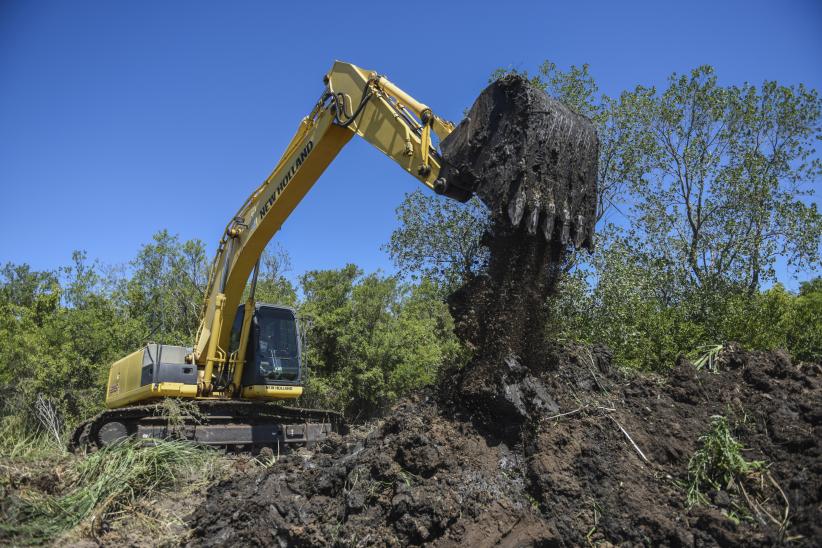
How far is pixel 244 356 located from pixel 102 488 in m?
4.18

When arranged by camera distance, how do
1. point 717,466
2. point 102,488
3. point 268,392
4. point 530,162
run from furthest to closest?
point 268,392 → point 102,488 → point 530,162 → point 717,466

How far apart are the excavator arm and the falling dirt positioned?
71 centimetres

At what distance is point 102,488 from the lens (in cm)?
516

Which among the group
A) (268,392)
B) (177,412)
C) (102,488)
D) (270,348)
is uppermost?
(270,348)

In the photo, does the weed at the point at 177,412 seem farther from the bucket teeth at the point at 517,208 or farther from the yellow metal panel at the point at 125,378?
the bucket teeth at the point at 517,208

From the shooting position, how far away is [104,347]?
1587cm

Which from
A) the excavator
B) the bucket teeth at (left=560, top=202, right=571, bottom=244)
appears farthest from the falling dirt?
the excavator

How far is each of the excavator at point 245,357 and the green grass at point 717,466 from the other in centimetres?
485

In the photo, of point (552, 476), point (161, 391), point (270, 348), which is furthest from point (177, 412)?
point (552, 476)

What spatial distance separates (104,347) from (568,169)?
15058 mm

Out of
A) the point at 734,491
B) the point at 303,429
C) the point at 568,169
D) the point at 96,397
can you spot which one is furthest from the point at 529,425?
the point at 96,397

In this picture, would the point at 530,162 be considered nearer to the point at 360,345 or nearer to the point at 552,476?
the point at 552,476

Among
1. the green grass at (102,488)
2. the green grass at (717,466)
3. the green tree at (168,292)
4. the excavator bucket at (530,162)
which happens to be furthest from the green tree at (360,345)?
the green grass at (717,466)

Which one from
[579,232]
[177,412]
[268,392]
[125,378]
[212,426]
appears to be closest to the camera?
[579,232]
